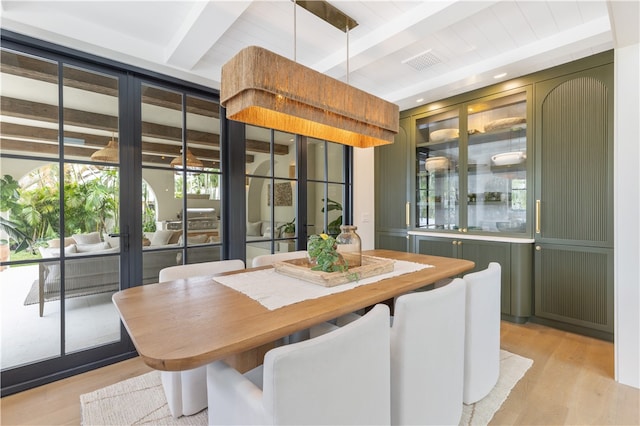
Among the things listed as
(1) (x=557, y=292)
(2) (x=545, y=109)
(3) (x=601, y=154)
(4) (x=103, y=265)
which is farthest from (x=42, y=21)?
(1) (x=557, y=292)

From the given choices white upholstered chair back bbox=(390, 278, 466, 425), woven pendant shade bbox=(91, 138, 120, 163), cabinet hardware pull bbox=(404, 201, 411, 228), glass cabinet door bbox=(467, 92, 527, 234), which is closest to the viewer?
white upholstered chair back bbox=(390, 278, 466, 425)

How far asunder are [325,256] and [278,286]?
344 mm

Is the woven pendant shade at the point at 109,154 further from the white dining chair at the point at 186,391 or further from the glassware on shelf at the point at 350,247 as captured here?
the glassware on shelf at the point at 350,247

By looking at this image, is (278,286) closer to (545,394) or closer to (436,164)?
(545,394)

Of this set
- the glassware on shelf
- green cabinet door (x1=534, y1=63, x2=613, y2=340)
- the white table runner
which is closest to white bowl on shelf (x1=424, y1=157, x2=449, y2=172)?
green cabinet door (x1=534, y1=63, x2=613, y2=340)

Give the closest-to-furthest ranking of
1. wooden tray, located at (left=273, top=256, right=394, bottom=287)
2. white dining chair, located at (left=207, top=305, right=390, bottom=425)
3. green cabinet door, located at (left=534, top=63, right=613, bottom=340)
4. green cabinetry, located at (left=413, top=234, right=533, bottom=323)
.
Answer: white dining chair, located at (left=207, top=305, right=390, bottom=425) → wooden tray, located at (left=273, top=256, right=394, bottom=287) → green cabinet door, located at (left=534, top=63, right=613, bottom=340) → green cabinetry, located at (left=413, top=234, right=533, bottom=323)

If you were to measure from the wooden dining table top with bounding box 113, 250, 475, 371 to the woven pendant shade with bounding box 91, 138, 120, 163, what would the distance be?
138cm

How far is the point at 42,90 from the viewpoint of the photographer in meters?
2.13

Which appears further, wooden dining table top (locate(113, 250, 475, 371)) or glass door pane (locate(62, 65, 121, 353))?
glass door pane (locate(62, 65, 121, 353))

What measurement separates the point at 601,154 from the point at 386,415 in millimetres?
2865

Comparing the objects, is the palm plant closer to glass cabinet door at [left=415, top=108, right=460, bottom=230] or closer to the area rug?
the area rug

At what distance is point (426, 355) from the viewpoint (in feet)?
4.22

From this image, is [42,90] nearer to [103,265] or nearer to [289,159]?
[103,265]

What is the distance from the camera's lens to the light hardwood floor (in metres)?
1.69
